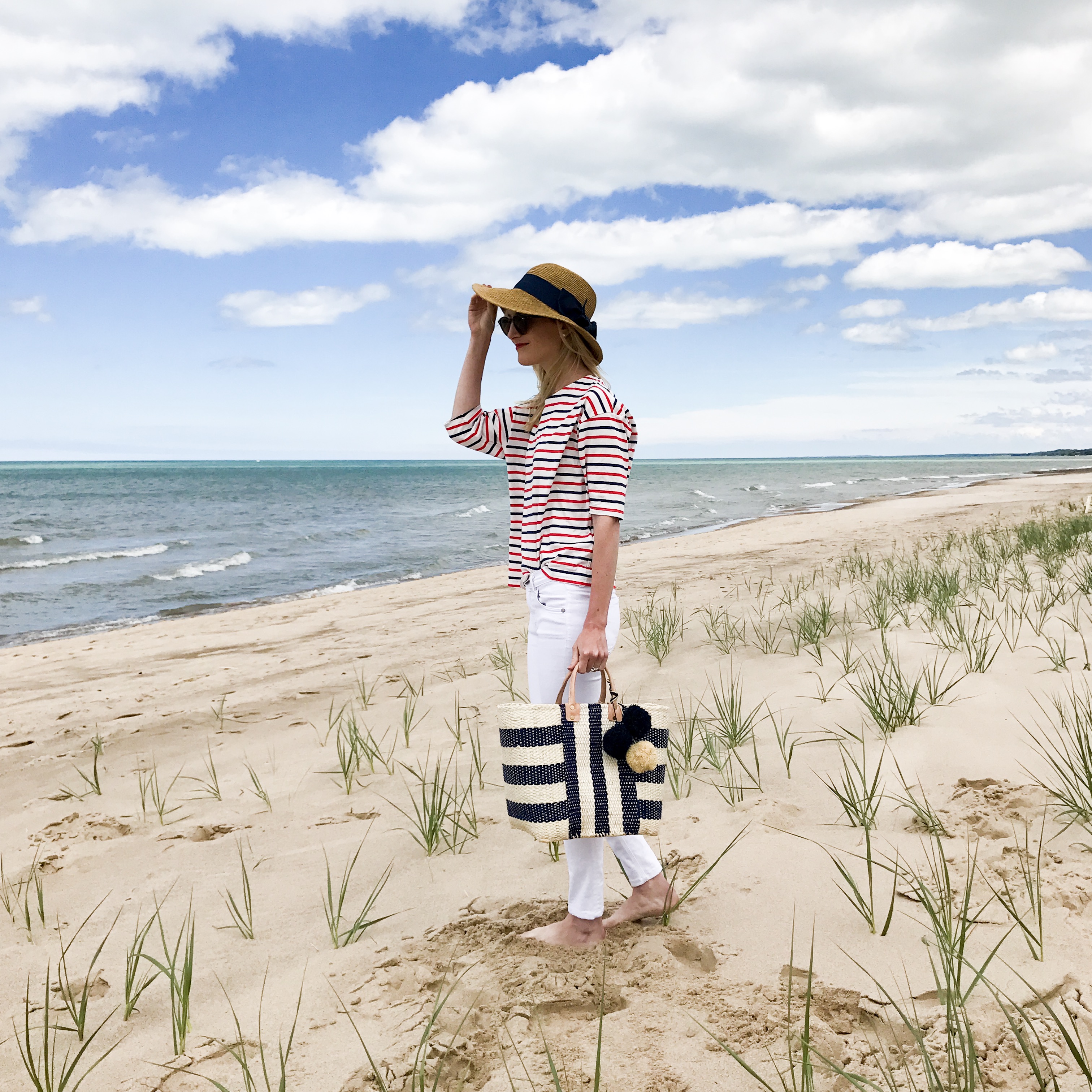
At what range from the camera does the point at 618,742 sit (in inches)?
84.1

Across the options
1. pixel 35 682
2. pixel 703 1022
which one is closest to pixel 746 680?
pixel 703 1022

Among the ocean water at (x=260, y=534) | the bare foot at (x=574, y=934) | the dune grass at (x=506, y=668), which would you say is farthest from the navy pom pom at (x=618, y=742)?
the ocean water at (x=260, y=534)

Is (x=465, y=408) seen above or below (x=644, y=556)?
above

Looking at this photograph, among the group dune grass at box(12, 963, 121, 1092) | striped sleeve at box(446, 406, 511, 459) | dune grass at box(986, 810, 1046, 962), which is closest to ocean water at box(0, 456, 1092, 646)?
dune grass at box(12, 963, 121, 1092)

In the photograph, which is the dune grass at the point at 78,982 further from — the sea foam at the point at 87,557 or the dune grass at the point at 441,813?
the sea foam at the point at 87,557

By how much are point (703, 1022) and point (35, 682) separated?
6802mm

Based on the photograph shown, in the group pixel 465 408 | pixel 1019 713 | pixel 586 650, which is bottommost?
pixel 1019 713

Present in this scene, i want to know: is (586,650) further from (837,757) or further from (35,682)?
(35,682)

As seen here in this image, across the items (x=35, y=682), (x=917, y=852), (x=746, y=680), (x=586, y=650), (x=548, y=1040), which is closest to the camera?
(x=548, y=1040)

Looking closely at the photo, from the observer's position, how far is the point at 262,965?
2.37 metres

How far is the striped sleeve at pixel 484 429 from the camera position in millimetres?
2598

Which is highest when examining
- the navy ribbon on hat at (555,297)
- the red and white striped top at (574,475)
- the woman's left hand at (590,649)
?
the navy ribbon on hat at (555,297)

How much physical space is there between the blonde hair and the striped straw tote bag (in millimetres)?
844

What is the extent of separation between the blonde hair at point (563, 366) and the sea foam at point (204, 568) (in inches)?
531
